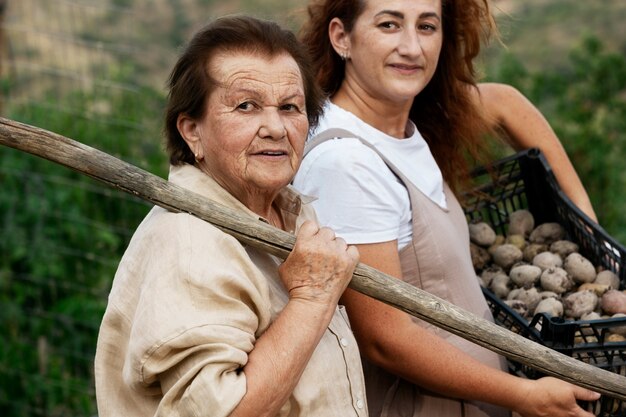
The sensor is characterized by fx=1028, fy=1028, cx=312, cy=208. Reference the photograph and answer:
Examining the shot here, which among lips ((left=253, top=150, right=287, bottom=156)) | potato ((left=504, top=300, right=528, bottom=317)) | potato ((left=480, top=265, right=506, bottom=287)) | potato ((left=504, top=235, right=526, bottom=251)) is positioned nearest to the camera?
lips ((left=253, top=150, right=287, bottom=156))

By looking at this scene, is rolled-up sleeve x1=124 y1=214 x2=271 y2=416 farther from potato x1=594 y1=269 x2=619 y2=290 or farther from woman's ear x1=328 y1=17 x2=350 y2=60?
potato x1=594 y1=269 x2=619 y2=290

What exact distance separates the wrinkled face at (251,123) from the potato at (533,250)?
1.16 m

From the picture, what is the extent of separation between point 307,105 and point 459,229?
68cm

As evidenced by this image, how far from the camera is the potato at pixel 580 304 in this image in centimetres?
277

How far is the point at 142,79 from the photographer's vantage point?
32.9 ft

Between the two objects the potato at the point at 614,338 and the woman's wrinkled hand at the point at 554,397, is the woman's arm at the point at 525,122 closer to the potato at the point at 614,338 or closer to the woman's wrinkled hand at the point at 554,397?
the potato at the point at 614,338

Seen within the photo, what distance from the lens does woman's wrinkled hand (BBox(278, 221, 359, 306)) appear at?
2.06 m

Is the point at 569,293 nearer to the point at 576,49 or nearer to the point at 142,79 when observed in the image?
the point at 576,49

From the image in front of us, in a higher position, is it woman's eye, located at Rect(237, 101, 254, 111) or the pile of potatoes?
woman's eye, located at Rect(237, 101, 254, 111)

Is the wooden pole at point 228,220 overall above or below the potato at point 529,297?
above

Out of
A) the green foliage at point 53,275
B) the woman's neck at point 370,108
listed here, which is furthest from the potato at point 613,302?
the green foliage at point 53,275

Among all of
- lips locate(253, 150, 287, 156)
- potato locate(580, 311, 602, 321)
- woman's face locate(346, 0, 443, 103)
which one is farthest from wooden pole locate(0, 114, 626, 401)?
woman's face locate(346, 0, 443, 103)

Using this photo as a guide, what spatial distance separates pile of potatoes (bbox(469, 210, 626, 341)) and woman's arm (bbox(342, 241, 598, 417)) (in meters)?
0.22

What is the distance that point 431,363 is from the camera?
2.49 m
